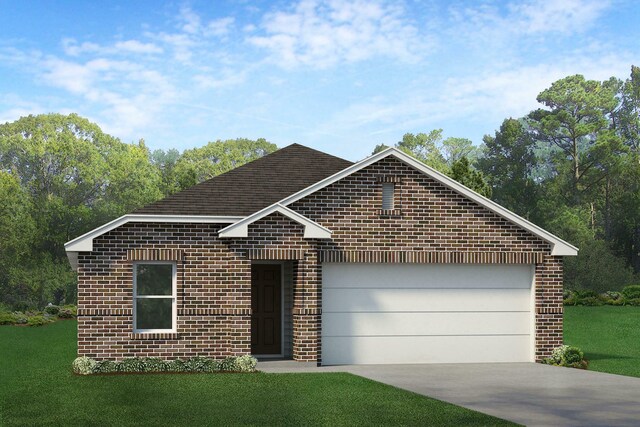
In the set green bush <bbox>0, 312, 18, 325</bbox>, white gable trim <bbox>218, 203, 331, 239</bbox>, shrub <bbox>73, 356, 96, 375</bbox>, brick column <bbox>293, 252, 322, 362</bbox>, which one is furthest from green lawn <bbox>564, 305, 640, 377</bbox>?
Answer: green bush <bbox>0, 312, 18, 325</bbox>

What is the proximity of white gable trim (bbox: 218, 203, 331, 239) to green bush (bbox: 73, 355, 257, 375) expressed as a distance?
9.17 feet

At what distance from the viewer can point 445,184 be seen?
2248cm

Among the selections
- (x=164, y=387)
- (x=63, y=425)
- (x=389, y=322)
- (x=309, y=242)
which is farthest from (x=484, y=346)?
(x=63, y=425)

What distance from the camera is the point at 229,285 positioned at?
21.3 meters

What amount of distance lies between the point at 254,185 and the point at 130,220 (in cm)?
446

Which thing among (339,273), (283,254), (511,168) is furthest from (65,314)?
(511,168)

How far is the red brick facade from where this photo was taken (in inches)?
824

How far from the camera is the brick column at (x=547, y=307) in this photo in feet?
74.3

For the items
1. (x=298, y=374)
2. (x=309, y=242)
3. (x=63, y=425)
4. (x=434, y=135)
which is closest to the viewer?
(x=63, y=425)

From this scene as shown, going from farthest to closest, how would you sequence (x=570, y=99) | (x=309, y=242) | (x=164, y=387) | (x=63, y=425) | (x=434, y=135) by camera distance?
(x=434, y=135)
(x=570, y=99)
(x=309, y=242)
(x=164, y=387)
(x=63, y=425)

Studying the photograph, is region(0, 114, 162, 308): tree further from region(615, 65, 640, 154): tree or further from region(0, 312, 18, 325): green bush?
region(615, 65, 640, 154): tree

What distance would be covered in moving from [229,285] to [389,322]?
3983mm

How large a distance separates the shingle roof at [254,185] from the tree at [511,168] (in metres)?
47.0

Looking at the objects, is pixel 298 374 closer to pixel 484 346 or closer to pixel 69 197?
pixel 484 346
